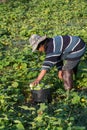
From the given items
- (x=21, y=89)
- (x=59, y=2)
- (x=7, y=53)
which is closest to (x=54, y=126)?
(x=21, y=89)

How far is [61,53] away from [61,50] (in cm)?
8

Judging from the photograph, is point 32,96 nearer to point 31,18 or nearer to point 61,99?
point 61,99

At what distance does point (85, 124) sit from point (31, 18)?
11061 mm

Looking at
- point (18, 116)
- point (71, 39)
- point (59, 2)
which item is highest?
point (71, 39)

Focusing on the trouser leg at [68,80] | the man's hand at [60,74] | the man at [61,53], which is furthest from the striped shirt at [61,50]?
the trouser leg at [68,80]

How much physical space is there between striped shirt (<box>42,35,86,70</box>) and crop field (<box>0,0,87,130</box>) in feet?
2.08

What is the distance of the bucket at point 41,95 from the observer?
772 cm

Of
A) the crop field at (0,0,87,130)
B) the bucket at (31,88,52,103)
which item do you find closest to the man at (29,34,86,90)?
the bucket at (31,88,52,103)

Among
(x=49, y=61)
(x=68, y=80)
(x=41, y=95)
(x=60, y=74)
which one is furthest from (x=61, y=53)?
(x=41, y=95)

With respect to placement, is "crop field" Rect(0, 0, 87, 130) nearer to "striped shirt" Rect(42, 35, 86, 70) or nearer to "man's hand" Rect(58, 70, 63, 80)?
"man's hand" Rect(58, 70, 63, 80)

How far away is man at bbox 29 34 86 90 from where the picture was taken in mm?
7535

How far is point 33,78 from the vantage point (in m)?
8.98

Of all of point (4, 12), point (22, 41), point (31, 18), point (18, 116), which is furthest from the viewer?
point (4, 12)

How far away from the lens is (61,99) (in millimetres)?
7957
